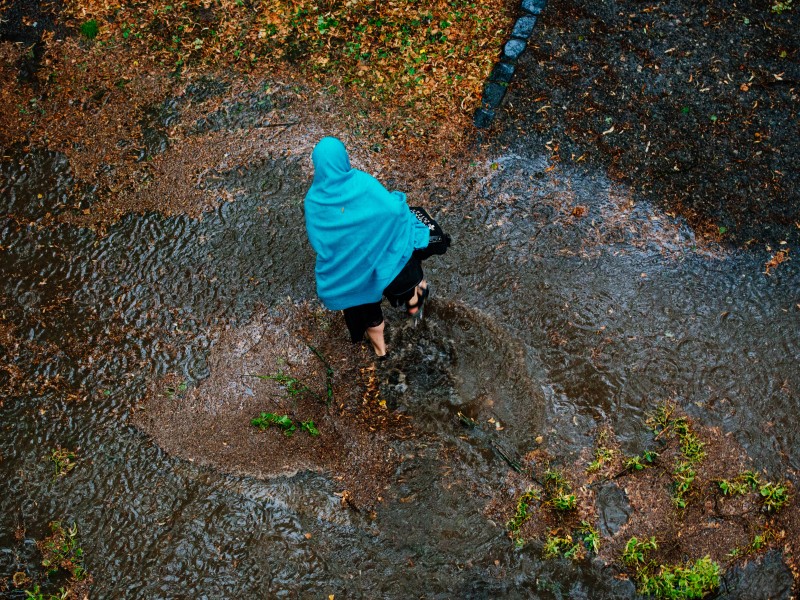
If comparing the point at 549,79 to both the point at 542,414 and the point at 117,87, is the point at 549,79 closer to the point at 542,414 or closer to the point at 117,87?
the point at 542,414

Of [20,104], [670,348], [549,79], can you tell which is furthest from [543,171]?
[20,104]

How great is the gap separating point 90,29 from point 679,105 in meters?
5.29

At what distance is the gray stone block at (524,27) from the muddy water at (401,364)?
1.42m

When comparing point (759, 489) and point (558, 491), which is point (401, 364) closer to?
point (558, 491)

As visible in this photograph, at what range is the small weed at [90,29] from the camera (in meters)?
5.98

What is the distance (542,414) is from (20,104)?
5072 mm

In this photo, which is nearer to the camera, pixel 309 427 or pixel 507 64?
pixel 309 427

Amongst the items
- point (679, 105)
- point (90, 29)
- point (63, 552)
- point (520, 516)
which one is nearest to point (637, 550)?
point (520, 516)

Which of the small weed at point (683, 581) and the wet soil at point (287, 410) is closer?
the small weed at point (683, 581)

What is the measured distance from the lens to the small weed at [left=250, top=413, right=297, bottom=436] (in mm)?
3986

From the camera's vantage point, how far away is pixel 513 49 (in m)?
5.75

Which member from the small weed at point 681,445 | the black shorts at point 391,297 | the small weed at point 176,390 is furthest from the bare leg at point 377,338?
the small weed at point 681,445

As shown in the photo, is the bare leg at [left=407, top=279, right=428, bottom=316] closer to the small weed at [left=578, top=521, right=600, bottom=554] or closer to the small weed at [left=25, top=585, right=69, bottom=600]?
the small weed at [left=578, top=521, right=600, bottom=554]

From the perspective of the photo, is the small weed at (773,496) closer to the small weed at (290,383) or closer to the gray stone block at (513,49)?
the small weed at (290,383)
